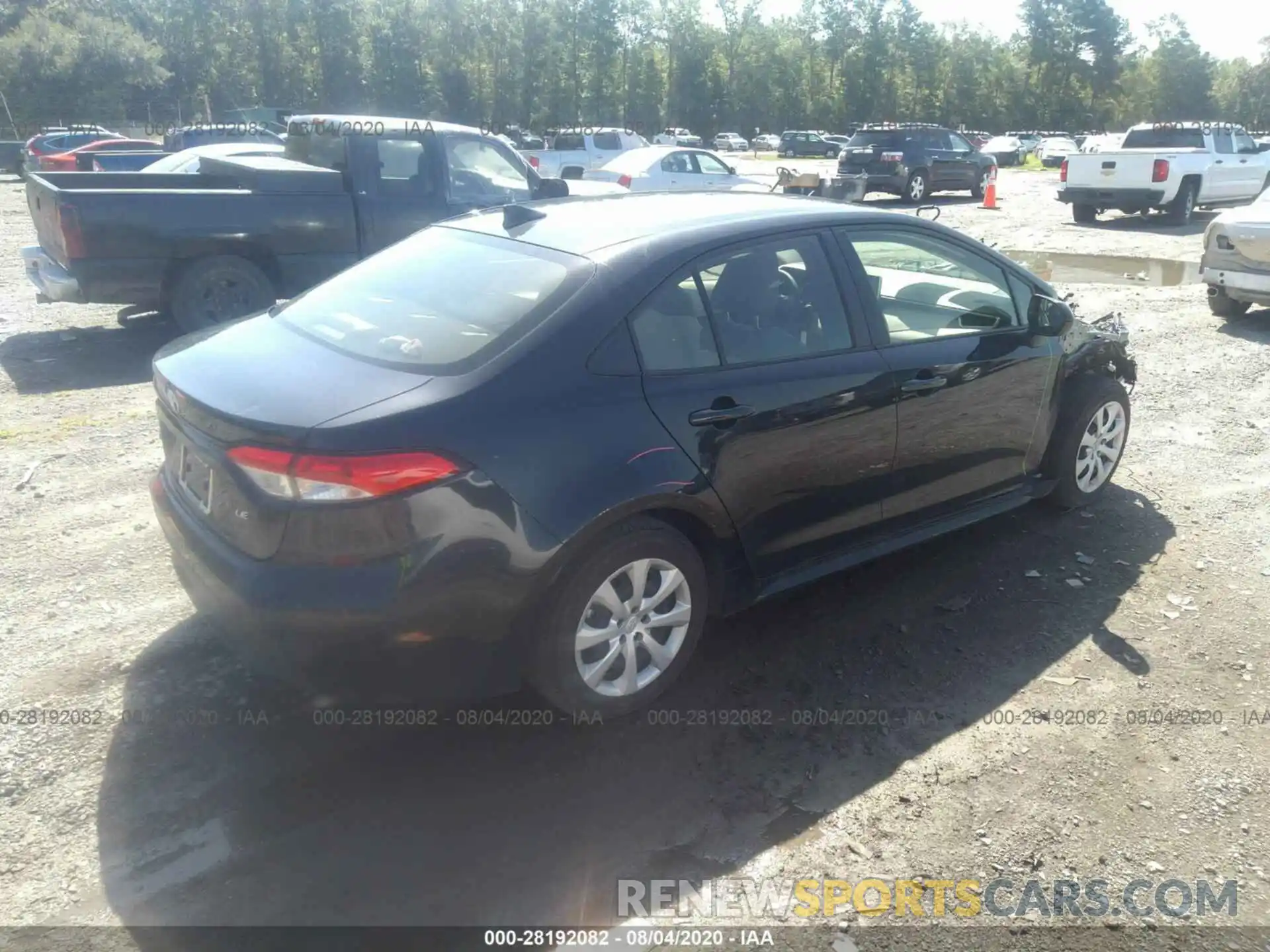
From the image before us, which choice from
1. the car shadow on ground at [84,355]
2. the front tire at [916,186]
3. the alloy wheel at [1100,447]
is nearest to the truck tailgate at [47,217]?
the car shadow on ground at [84,355]

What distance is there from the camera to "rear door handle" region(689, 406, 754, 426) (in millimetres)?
3445

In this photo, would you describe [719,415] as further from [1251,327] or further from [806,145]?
[806,145]

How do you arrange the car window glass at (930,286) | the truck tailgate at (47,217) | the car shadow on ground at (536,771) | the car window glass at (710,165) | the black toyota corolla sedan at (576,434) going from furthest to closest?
the car window glass at (710,165), the truck tailgate at (47,217), the car window glass at (930,286), the black toyota corolla sedan at (576,434), the car shadow on ground at (536,771)

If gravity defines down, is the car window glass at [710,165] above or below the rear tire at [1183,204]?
above

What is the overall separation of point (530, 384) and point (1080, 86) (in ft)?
295

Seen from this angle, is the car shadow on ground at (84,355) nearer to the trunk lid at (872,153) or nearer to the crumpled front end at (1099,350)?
the crumpled front end at (1099,350)

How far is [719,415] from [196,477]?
177cm

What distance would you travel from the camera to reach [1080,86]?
79.5 m

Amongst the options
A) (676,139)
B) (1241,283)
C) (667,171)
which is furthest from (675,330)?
(676,139)

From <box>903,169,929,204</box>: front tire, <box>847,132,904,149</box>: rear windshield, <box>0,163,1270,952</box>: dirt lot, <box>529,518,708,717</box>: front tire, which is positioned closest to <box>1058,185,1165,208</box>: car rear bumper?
<box>903,169,929,204</box>: front tire

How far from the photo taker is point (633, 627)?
3414mm

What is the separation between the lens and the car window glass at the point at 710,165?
1867cm

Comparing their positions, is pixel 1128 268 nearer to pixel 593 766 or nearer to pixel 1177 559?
pixel 1177 559

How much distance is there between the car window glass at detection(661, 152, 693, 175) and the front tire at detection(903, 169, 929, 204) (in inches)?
314
